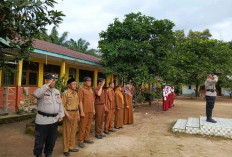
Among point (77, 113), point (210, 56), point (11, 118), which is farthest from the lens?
point (210, 56)

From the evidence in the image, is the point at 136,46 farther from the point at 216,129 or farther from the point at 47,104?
the point at 47,104

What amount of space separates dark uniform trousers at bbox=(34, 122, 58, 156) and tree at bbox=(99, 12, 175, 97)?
6636 millimetres

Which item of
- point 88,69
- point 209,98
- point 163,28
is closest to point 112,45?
point 163,28

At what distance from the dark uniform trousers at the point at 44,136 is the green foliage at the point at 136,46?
6644 millimetres

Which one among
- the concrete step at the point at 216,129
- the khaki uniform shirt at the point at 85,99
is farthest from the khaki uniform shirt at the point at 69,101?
the concrete step at the point at 216,129

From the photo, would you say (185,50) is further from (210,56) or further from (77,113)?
(77,113)

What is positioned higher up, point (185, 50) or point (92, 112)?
point (185, 50)

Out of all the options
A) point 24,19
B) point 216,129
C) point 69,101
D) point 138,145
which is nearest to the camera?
point 24,19

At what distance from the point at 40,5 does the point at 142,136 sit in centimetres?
439

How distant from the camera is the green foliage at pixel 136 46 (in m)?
9.64

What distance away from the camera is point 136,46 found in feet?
31.2

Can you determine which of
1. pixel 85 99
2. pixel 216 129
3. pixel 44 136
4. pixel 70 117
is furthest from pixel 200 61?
pixel 44 136

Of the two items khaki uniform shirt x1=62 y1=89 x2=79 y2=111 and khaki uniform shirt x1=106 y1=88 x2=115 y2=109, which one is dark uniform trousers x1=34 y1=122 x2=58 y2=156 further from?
khaki uniform shirt x1=106 y1=88 x2=115 y2=109

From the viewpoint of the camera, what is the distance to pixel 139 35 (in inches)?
393
